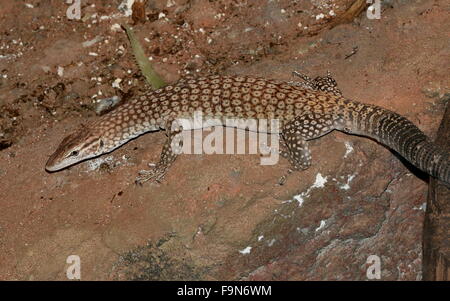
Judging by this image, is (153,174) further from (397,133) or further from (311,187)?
(397,133)

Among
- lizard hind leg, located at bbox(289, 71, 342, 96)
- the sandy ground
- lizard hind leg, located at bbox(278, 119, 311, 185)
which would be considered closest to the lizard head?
the sandy ground

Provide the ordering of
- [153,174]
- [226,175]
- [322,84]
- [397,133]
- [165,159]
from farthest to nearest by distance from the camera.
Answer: [322,84]
[165,159]
[153,174]
[226,175]
[397,133]

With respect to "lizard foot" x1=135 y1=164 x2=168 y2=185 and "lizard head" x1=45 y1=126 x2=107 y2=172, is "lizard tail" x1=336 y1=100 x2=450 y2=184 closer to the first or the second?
"lizard foot" x1=135 y1=164 x2=168 y2=185

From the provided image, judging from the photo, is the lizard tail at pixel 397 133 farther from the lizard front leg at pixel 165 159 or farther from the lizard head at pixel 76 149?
the lizard head at pixel 76 149

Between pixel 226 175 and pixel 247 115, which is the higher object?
pixel 247 115

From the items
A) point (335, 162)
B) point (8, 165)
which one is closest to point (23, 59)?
point (8, 165)

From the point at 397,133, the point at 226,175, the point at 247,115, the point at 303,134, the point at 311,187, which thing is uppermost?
the point at 247,115

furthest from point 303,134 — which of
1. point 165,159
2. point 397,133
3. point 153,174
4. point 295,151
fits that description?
point 153,174

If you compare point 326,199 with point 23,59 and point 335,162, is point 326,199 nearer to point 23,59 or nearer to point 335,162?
point 335,162
